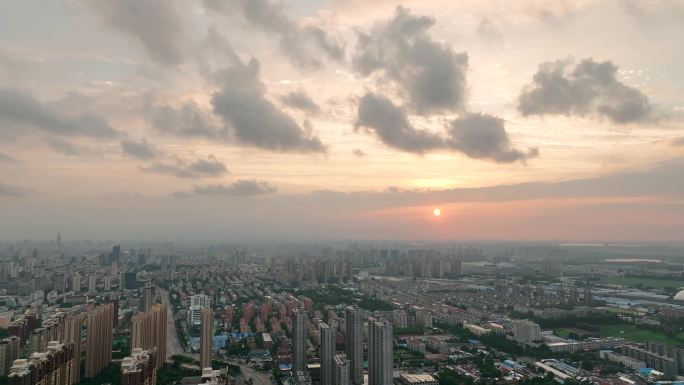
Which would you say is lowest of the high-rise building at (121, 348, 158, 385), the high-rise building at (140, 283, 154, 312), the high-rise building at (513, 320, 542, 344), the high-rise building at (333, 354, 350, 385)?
the high-rise building at (513, 320, 542, 344)

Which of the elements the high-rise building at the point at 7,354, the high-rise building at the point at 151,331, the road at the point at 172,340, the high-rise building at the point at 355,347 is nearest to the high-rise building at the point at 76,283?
the road at the point at 172,340

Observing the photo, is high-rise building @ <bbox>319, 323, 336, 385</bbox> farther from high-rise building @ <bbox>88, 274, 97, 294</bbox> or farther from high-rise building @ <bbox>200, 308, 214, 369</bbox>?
high-rise building @ <bbox>88, 274, 97, 294</bbox>

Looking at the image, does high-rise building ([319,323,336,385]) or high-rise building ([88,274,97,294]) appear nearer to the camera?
high-rise building ([319,323,336,385])

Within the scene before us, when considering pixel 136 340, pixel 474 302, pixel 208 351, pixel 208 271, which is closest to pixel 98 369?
pixel 136 340

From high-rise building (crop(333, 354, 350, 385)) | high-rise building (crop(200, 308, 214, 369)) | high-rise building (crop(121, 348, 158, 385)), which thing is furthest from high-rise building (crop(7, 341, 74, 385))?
high-rise building (crop(333, 354, 350, 385))

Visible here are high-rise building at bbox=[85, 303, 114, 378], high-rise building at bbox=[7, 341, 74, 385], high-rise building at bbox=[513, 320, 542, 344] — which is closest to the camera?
high-rise building at bbox=[7, 341, 74, 385]

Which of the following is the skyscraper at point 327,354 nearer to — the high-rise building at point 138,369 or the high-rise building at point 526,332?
the high-rise building at point 138,369

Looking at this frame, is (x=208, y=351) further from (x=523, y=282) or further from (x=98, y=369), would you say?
(x=523, y=282)
